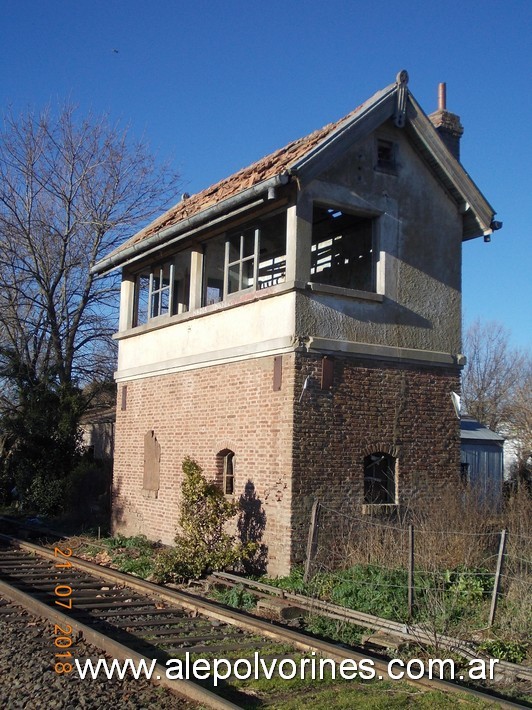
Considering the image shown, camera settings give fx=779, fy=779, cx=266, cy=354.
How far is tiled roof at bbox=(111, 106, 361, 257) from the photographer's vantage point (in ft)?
44.8

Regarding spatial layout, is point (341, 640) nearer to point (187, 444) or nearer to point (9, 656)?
point (9, 656)

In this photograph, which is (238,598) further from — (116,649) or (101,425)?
(101,425)

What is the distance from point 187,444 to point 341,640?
7296mm

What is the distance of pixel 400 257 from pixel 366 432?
3.30 meters

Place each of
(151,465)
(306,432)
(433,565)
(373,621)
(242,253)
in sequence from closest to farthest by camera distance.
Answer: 1. (373,621)
2. (433,565)
3. (306,432)
4. (242,253)
5. (151,465)

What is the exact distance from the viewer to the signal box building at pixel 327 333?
42.1ft

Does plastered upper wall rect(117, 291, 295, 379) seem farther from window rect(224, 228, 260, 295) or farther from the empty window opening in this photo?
the empty window opening

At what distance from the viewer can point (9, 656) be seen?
7.71m

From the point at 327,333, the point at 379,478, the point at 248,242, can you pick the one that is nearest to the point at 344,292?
the point at 327,333

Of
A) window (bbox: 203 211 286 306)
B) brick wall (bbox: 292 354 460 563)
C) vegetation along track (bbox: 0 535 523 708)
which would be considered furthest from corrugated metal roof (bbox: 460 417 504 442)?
vegetation along track (bbox: 0 535 523 708)

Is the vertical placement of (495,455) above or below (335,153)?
below

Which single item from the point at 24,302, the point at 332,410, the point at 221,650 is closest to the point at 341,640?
the point at 221,650

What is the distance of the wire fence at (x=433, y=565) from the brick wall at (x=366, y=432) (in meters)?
0.39

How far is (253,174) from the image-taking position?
47.8ft
